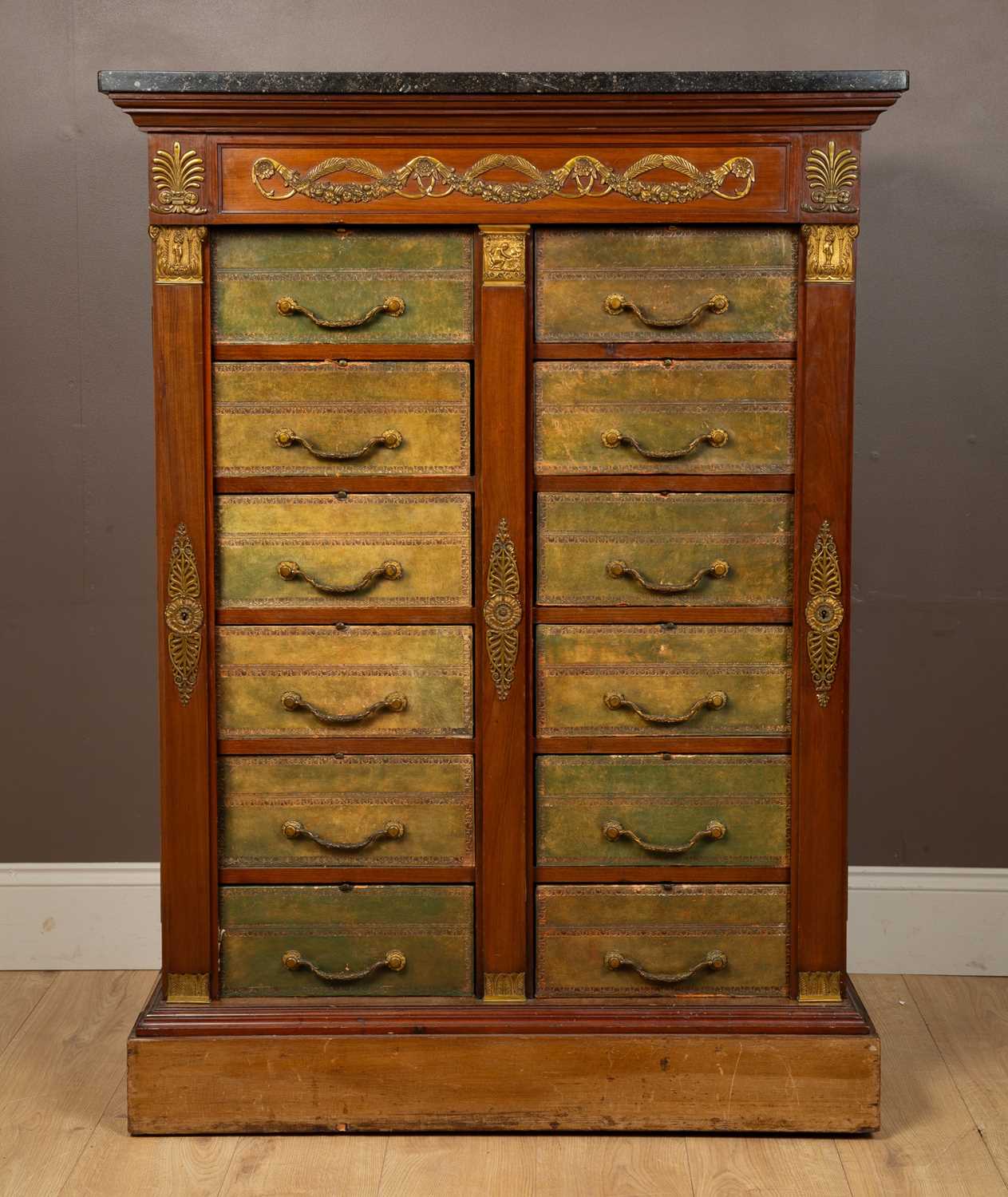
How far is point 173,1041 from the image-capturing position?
2.56 m

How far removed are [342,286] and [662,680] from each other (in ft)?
2.97

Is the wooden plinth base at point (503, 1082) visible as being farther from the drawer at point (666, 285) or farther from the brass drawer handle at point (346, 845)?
the drawer at point (666, 285)

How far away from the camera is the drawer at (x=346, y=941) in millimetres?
2598

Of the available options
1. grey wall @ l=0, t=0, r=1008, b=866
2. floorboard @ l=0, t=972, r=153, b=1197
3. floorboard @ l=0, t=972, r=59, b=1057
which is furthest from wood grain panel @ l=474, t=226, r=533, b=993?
floorboard @ l=0, t=972, r=59, b=1057

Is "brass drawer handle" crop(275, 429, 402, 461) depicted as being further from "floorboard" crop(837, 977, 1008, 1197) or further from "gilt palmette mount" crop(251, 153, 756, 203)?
"floorboard" crop(837, 977, 1008, 1197)

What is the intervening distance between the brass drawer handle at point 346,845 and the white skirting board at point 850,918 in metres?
0.93

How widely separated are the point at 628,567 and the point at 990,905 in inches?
56.8

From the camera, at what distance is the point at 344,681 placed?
8.45 ft

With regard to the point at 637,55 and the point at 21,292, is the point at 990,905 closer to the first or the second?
the point at 637,55

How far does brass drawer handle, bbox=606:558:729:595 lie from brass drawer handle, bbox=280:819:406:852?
602 mm

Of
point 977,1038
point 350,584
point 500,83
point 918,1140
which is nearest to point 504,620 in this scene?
point 350,584

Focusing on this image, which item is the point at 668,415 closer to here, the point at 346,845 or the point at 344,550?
the point at 344,550

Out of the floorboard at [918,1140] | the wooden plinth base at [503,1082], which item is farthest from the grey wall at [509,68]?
the wooden plinth base at [503,1082]

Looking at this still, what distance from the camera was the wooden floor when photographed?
241 cm
